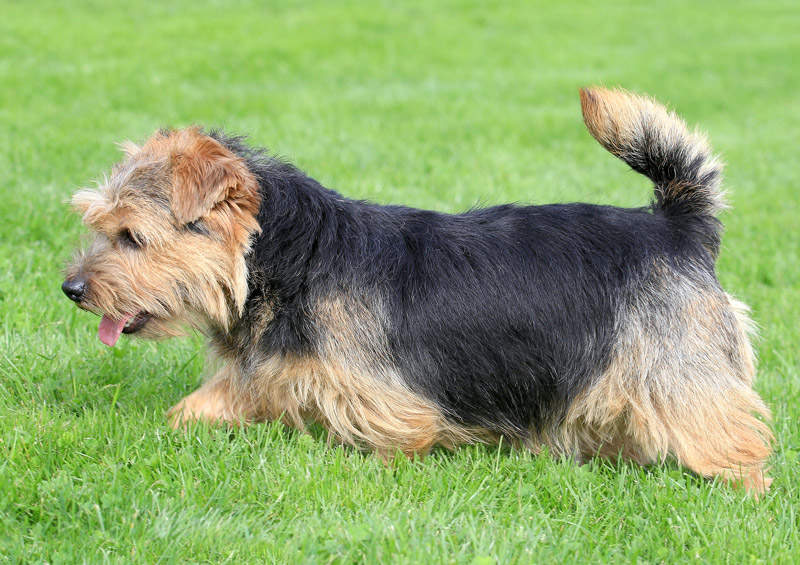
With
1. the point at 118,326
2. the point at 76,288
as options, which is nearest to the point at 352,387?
the point at 118,326

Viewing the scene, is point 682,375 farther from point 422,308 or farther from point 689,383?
point 422,308

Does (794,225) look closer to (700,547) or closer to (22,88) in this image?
(700,547)

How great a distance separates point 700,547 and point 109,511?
2084 millimetres

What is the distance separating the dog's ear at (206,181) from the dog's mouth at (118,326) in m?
0.46

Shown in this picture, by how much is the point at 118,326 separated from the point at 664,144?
2429mm

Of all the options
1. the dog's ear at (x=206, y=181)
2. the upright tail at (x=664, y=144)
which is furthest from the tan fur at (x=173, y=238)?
the upright tail at (x=664, y=144)

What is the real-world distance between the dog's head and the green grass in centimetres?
59

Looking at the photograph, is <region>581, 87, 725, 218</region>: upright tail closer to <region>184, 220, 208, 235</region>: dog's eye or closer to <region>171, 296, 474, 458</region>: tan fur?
<region>171, 296, 474, 458</region>: tan fur

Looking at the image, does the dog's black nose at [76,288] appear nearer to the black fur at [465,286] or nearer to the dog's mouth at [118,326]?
the dog's mouth at [118,326]

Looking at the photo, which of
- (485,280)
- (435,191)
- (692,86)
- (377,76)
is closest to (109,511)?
(485,280)

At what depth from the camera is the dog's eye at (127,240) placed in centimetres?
329

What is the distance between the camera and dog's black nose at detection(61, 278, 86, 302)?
3.28 metres

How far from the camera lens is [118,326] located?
3393 millimetres

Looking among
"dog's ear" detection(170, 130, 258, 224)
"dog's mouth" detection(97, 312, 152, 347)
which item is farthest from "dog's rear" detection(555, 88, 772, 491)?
"dog's mouth" detection(97, 312, 152, 347)
